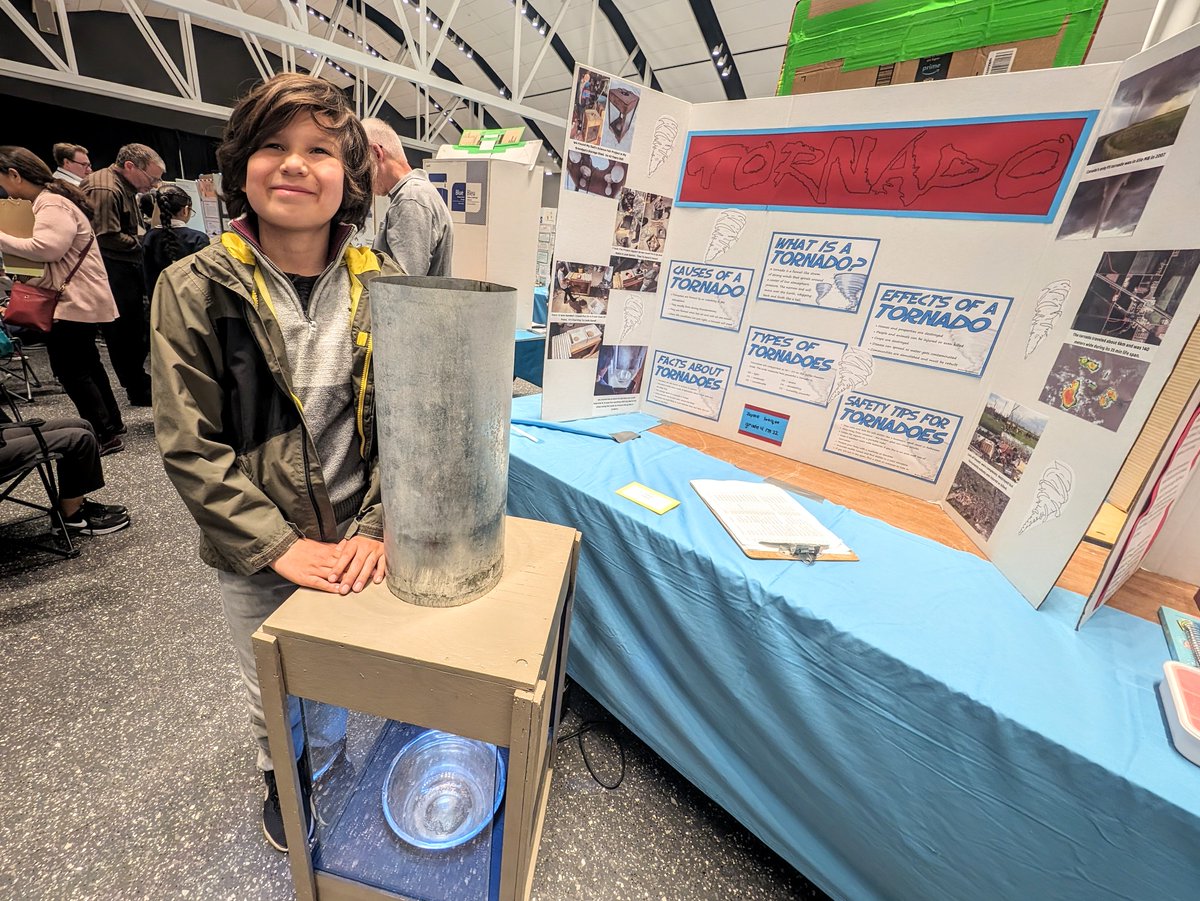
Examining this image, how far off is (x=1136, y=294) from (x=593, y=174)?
3.89ft

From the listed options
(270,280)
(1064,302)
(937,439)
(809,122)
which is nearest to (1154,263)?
(1064,302)

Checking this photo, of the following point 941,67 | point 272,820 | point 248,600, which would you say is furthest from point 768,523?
point 272,820

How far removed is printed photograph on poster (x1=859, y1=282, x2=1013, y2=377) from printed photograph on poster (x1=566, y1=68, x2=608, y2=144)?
0.89 m

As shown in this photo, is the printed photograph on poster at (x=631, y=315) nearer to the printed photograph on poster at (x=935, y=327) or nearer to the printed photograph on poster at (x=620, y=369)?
the printed photograph on poster at (x=620, y=369)

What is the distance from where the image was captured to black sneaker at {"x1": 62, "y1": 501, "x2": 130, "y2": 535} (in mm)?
1974

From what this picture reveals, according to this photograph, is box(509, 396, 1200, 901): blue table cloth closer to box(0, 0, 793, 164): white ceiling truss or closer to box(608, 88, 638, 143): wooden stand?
box(608, 88, 638, 143): wooden stand

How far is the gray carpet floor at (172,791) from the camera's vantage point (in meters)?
1.00

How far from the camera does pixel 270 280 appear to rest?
766mm

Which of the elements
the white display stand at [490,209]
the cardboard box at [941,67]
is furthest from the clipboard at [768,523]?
the white display stand at [490,209]

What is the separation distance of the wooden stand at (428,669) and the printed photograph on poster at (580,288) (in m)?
0.95

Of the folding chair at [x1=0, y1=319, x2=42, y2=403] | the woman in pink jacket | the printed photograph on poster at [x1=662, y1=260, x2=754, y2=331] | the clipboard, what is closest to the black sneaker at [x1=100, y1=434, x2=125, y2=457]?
the woman in pink jacket

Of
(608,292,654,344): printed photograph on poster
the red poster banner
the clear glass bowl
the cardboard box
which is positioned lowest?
the clear glass bowl

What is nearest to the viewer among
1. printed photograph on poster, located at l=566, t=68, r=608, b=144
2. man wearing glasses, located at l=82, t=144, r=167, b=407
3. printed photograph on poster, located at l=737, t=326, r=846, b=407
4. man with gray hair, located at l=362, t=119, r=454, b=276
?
printed photograph on poster, located at l=566, t=68, r=608, b=144

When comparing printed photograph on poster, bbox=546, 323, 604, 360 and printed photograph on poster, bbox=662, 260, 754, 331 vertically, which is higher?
printed photograph on poster, bbox=662, 260, 754, 331
